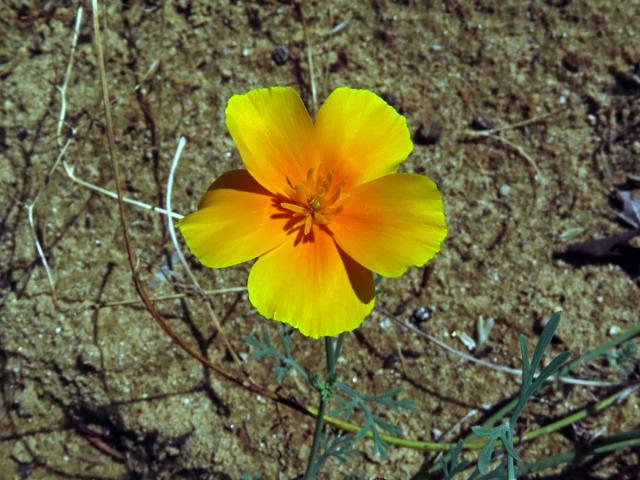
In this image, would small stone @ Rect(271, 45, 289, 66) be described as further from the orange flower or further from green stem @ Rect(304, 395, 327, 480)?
green stem @ Rect(304, 395, 327, 480)

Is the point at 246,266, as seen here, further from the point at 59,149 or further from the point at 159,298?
the point at 59,149

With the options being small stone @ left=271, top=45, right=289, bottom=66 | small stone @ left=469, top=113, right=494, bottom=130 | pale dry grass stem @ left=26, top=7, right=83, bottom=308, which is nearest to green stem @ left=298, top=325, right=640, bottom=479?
small stone @ left=469, top=113, right=494, bottom=130

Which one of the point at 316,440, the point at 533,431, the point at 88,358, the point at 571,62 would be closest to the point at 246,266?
the point at 88,358

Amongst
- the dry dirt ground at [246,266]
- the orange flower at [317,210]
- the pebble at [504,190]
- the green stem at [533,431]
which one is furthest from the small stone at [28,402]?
the pebble at [504,190]

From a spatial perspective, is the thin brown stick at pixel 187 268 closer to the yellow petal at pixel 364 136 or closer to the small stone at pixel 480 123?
the yellow petal at pixel 364 136

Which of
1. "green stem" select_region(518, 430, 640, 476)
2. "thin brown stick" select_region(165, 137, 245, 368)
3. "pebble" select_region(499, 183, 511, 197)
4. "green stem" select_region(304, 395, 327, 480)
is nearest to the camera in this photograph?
"green stem" select_region(304, 395, 327, 480)

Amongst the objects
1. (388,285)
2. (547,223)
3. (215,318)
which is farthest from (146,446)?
(547,223)
